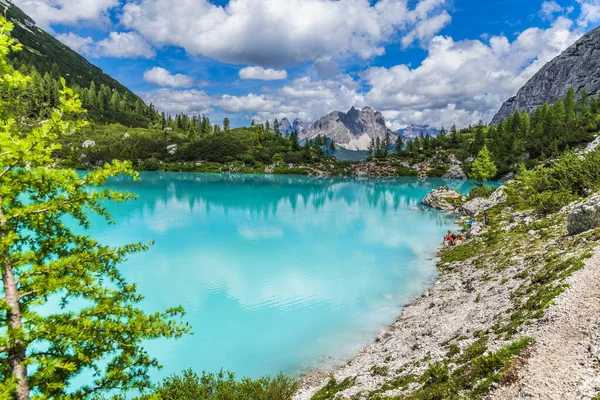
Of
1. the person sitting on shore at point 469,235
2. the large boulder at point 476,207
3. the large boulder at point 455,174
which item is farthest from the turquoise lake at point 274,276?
the large boulder at point 455,174

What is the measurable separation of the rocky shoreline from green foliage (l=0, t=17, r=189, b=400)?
10219 millimetres

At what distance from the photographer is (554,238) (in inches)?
1156

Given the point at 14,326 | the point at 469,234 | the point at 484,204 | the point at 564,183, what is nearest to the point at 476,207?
the point at 484,204

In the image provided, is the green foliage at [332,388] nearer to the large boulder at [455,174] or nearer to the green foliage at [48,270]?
the green foliage at [48,270]

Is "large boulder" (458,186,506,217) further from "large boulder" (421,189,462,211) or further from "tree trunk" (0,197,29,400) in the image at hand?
"tree trunk" (0,197,29,400)

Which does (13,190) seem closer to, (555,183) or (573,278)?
(573,278)

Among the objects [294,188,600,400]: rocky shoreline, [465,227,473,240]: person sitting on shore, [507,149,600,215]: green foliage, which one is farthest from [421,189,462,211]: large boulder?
[294,188,600,400]: rocky shoreline

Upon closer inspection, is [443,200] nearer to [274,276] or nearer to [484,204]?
[484,204]

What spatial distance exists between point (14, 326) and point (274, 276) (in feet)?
105

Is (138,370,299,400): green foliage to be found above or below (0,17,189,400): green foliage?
below

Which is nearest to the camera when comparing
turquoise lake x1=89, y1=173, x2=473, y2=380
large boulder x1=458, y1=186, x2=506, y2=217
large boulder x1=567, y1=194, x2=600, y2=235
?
turquoise lake x1=89, y1=173, x2=473, y2=380

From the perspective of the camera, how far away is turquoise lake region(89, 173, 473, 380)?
23750mm

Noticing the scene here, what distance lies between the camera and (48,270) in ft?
26.0

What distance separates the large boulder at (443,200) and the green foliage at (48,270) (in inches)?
3197
